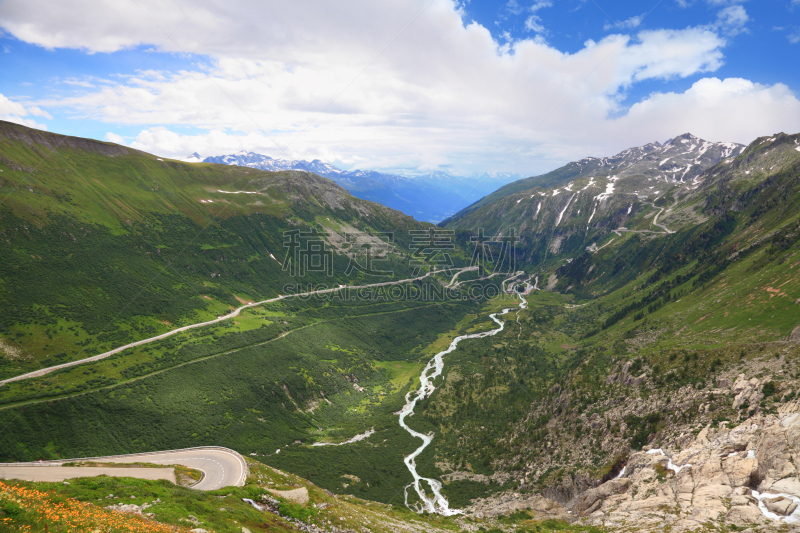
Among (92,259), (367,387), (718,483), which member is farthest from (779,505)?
(92,259)

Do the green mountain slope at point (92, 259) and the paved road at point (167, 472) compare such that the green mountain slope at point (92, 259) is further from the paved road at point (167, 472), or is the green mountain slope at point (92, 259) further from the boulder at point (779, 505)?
the boulder at point (779, 505)

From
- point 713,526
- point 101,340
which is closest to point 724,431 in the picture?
point 713,526

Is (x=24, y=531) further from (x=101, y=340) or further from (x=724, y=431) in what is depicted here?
(x=101, y=340)

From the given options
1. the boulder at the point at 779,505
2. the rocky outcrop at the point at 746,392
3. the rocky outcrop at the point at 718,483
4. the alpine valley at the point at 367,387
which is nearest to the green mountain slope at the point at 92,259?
the alpine valley at the point at 367,387

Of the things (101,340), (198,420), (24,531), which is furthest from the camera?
(101,340)

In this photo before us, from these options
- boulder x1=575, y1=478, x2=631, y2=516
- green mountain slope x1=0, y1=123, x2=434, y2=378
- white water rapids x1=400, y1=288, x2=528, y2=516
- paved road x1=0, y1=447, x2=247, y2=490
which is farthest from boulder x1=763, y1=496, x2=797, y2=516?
green mountain slope x1=0, y1=123, x2=434, y2=378

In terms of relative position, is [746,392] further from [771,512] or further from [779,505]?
[771,512]

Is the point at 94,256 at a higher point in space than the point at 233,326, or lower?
higher

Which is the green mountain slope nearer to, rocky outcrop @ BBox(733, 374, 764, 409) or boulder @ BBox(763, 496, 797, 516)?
boulder @ BBox(763, 496, 797, 516)
